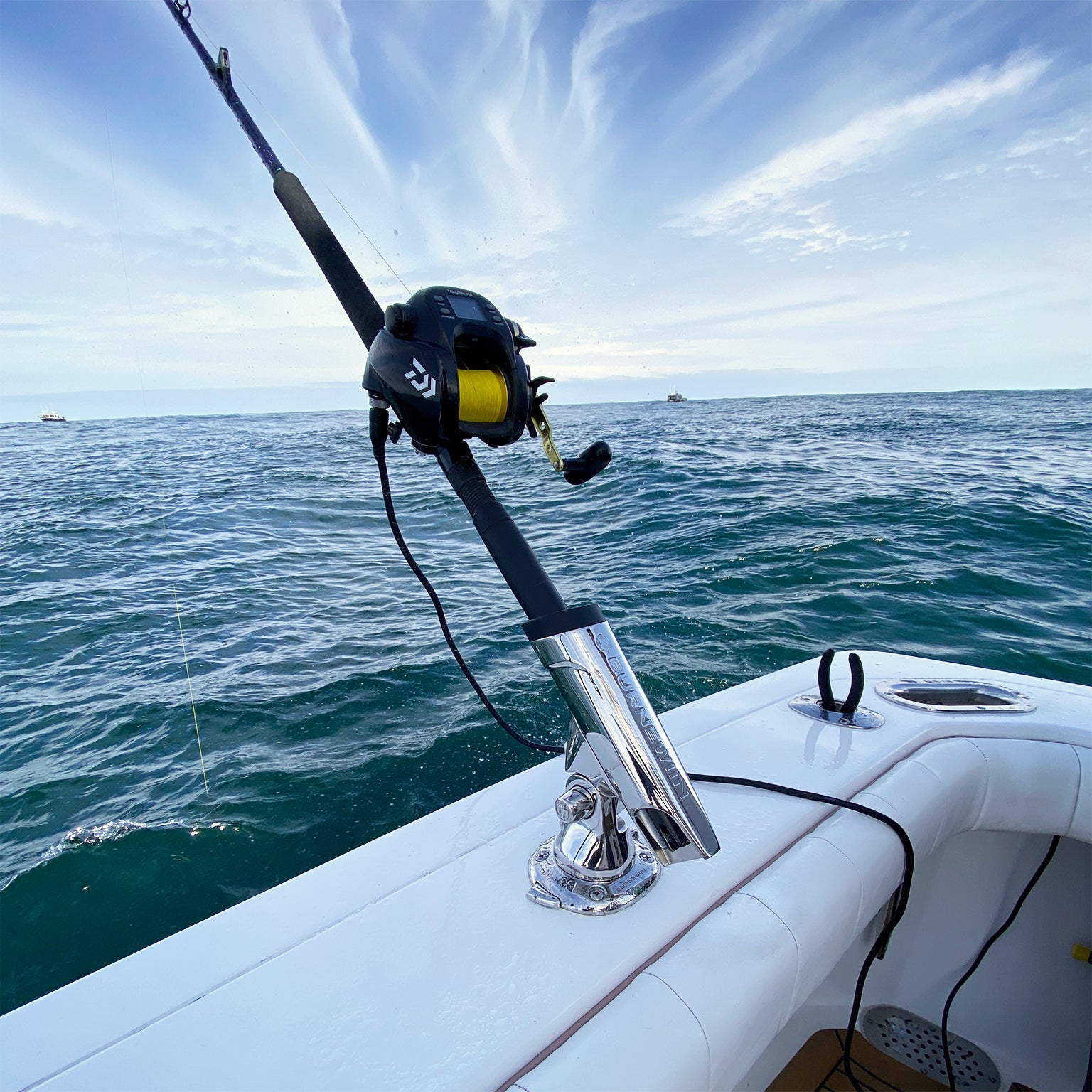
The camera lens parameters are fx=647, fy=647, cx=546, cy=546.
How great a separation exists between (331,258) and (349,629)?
3256 mm

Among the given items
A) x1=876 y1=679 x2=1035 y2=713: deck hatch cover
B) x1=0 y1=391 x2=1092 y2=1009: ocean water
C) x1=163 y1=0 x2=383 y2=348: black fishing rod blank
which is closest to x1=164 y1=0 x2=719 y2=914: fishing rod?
x1=163 y1=0 x2=383 y2=348: black fishing rod blank

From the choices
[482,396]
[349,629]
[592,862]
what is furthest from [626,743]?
[349,629]

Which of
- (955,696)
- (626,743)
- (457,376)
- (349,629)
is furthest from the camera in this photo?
(349,629)

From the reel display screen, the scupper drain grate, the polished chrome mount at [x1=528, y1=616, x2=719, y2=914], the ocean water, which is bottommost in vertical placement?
the scupper drain grate

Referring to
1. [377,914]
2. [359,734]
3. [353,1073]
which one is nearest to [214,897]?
[359,734]

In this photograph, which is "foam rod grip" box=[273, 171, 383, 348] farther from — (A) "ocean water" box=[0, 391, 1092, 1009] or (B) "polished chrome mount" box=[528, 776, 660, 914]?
(B) "polished chrome mount" box=[528, 776, 660, 914]

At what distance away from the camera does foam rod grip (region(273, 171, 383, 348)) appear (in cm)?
118

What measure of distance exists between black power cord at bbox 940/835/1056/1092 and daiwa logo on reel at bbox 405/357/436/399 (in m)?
1.70

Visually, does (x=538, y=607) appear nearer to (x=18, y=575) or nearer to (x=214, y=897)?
(x=214, y=897)

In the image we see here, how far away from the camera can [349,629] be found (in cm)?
420

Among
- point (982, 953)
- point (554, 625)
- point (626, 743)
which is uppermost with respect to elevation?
point (554, 625)

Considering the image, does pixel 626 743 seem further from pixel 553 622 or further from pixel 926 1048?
pixel 926 1048

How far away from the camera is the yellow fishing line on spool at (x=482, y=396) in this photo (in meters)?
0.89

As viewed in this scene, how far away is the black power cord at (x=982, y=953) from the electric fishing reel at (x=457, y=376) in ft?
4.84
